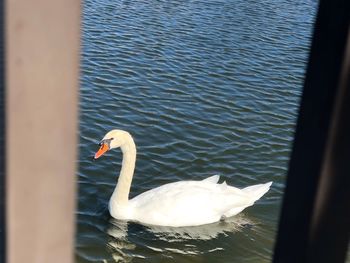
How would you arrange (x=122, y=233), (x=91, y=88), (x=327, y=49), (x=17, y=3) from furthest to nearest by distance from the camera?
(x=91, y=88) → (x=122, y=233) → (x=327, y=49) → (x=17, y=3)

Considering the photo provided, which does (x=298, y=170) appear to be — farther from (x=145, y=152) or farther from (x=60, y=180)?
Result: (x=145, y=152)

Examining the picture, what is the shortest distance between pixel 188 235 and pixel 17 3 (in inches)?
216

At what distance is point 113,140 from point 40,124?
18.4 feet

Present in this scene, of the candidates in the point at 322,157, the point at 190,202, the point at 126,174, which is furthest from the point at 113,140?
the point at 322,157

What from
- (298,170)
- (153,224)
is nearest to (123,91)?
(153,224)

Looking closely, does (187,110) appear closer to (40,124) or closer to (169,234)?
(169,234)

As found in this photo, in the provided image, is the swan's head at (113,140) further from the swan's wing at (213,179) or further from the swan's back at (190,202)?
the swan's wing at (213,179)

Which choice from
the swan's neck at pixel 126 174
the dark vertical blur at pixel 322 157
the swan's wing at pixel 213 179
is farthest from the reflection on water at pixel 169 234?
the dark vertical blur at pixel 322 157

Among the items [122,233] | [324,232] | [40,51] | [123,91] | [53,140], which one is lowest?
[122,233]

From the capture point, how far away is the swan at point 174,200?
614 cm

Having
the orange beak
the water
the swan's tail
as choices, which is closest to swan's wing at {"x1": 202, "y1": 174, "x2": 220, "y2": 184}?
the swan's tail

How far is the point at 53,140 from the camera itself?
2.71 feet

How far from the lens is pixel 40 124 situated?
0.80m

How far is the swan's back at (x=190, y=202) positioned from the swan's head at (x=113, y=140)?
1.67 ft
